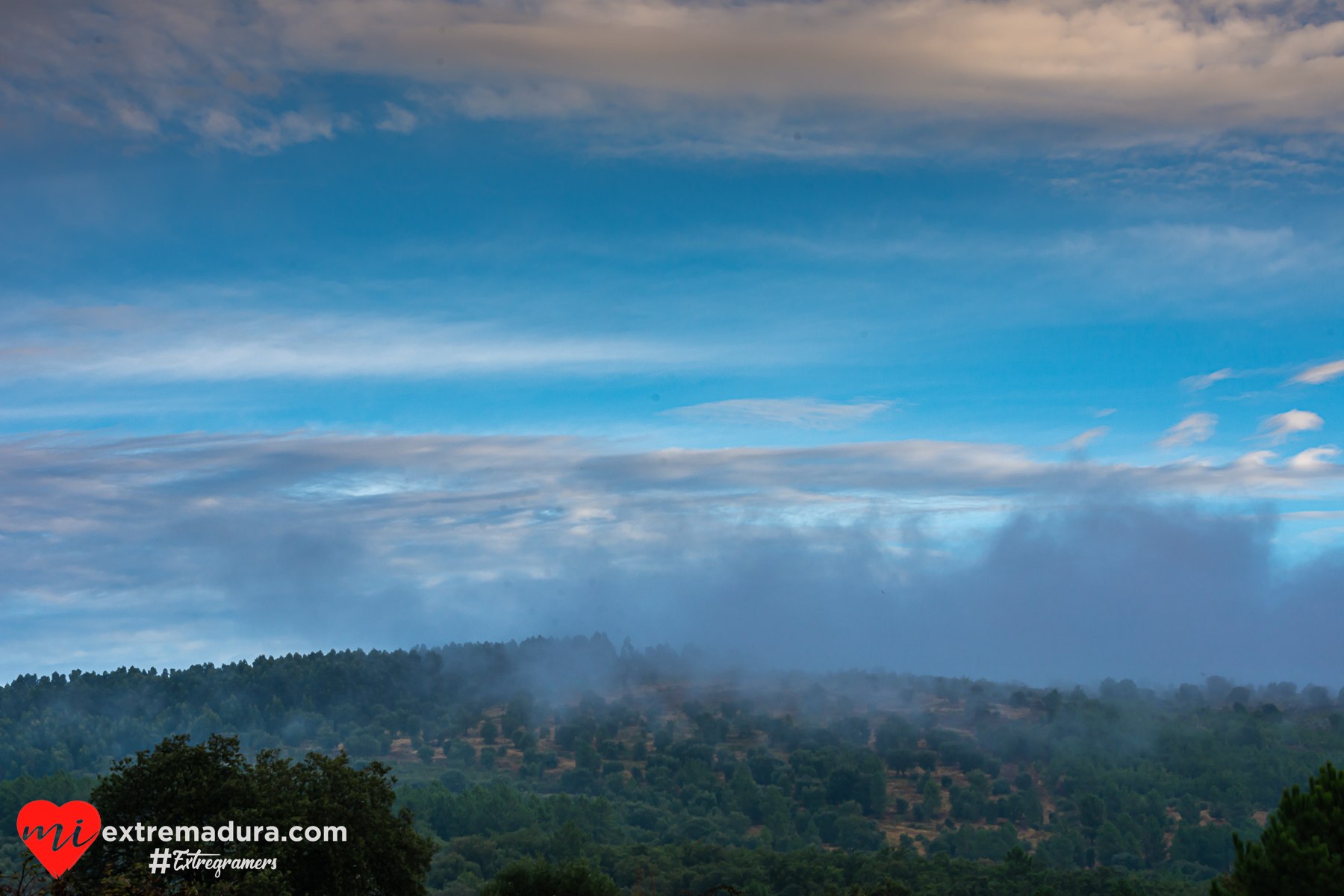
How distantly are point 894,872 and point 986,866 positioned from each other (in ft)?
51.3

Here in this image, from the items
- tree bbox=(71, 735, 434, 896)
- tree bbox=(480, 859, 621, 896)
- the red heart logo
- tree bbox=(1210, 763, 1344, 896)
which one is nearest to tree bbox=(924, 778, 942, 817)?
tree bbox=(480, 859, 621, 896)

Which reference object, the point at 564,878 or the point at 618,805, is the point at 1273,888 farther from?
the point at 618,805

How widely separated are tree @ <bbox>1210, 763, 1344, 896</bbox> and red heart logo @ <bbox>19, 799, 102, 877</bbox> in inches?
1269

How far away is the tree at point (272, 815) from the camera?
99.0 feet

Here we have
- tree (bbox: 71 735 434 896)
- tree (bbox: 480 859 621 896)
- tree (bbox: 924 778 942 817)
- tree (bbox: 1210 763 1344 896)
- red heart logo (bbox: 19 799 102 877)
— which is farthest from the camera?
tree (bbox: 924 778 942 817)

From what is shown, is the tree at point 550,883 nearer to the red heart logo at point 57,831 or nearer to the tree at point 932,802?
the red heart logo at point 57,831

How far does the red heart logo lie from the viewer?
24422 millimetres

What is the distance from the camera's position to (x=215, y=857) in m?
29.2

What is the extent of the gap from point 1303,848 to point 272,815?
31029 millimetres

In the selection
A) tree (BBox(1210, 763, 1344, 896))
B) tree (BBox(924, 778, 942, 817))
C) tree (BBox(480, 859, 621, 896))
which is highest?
tree (BBox(1210, 763, 1344, 896))

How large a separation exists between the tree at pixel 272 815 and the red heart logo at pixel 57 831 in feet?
13.0

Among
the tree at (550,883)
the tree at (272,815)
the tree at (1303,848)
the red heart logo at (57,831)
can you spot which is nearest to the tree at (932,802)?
the tree at (550,883)

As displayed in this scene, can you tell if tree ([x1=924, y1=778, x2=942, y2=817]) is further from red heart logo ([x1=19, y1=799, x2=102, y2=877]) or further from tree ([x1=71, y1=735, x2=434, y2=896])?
red heart logo ([x1=19, y1=799, x2=102, y2=877])

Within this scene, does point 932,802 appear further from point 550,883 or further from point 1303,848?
point 1303,848
